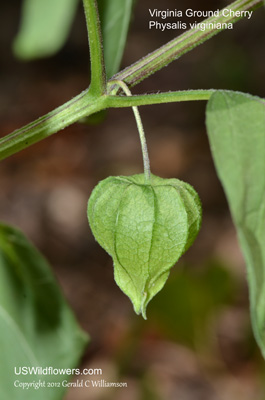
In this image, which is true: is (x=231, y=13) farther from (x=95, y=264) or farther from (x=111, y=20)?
(x=95, y=264)

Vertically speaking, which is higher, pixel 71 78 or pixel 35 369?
pixel 71 78

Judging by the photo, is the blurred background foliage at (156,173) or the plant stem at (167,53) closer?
the plant stem at (167,53)

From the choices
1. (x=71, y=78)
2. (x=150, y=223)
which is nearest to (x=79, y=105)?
(x=150, y=223)
